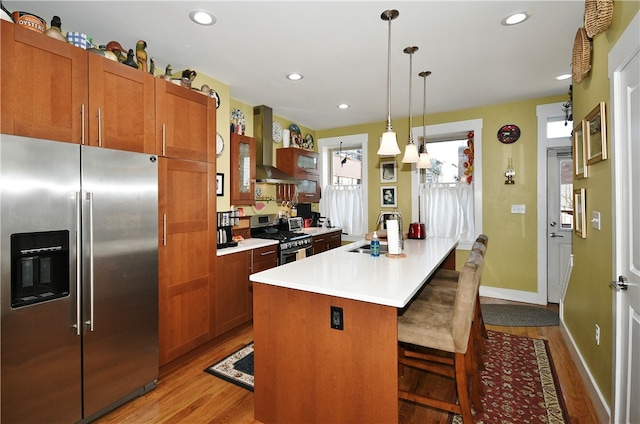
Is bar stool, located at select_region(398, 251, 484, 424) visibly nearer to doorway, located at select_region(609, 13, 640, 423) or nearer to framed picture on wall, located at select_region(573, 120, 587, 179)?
doorway, located at select_region(609, 13, 640, 423)

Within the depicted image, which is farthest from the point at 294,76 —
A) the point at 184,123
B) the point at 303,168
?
the point at 303,168

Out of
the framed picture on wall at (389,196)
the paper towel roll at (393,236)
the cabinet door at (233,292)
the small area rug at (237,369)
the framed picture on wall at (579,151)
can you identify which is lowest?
the small area rug at (237,369)

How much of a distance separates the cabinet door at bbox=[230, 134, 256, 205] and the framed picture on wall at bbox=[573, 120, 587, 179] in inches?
126

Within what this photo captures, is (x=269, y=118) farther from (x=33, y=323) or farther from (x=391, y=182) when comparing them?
(x=33, y=323)

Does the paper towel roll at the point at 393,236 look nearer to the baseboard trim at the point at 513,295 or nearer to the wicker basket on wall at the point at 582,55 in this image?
the wicker basket on wall at the point at 582,55

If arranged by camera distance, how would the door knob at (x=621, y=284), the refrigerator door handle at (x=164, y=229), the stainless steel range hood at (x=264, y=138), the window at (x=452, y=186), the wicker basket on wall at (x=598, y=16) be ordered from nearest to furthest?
the door knob at (x=621, y=284) < the wicker basket on wall at (x=598, y=16) < the refrigerator door handle at (x=164, y=229) < the stainless steel range hood at (x=264, y=138) < the window at (x=452, y=186)

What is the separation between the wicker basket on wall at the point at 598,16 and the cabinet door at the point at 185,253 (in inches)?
111

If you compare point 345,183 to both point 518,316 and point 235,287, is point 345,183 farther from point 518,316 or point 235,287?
point 518,316

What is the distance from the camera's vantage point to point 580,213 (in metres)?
2.39

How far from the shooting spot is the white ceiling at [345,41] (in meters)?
2.16

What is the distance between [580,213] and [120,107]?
3394 millimetres

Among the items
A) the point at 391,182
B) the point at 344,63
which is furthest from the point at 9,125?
the point at 391,182

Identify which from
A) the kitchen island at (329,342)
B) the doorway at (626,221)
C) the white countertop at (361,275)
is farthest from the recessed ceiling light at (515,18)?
the kitchen island at (329,342)

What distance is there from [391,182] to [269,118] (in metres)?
2.15
